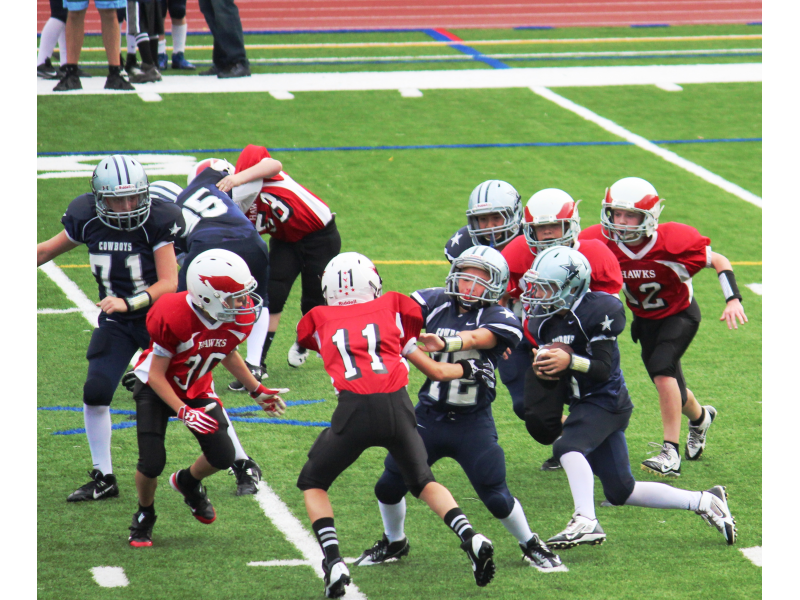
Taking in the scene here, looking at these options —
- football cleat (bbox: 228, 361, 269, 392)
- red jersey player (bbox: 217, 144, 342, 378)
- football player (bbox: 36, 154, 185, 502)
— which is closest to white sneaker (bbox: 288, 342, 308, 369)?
red jersey player (bbox: 217, 144, 342, 378)

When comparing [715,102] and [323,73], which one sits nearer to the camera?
[715,102]

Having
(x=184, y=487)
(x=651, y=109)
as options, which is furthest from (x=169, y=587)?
(x=651, y=109)

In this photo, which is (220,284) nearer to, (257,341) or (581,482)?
(581,482)

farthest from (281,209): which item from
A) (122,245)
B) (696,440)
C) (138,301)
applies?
(696,440)

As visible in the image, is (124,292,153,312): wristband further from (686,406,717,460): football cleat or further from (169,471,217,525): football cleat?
(686,406,717,460): football cleat

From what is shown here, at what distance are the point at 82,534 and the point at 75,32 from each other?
319 inches

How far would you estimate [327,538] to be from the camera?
4.06m

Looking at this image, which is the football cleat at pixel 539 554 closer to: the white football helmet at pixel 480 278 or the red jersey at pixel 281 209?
the white football helmet at pixel 480 278

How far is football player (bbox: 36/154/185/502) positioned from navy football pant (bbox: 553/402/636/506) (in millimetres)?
2054

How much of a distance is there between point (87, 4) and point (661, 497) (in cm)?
904

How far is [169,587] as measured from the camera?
4.23 metres

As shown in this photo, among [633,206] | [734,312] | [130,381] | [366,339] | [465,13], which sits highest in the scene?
[465,13]

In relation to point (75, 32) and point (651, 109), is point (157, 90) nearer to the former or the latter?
point (75, 32)

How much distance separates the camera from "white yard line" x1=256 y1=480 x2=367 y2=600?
14.6 ft
